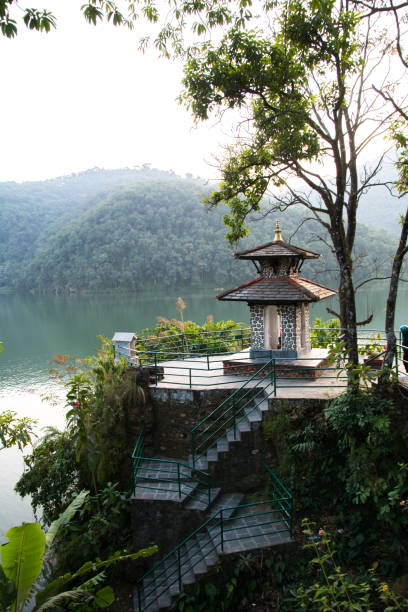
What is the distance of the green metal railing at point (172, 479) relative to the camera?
8.34 metres

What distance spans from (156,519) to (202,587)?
1.58m

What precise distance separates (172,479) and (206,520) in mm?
1139

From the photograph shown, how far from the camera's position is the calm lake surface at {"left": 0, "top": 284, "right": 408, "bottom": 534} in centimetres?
1573

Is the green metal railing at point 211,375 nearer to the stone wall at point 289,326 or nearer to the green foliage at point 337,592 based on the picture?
the stone wall at point 289,326

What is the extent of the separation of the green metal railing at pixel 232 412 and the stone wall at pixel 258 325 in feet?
4.64

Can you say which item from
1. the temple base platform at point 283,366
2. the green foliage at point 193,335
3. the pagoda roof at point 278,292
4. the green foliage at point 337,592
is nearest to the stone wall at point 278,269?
the pagoda roof at point 278,292

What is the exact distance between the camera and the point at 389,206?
88.6 meters

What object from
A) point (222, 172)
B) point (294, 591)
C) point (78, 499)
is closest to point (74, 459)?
point (78, 499)

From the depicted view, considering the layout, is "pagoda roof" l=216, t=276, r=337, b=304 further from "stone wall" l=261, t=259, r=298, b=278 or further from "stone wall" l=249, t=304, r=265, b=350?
"stone wall" l=249, t=304, r=265, b=350

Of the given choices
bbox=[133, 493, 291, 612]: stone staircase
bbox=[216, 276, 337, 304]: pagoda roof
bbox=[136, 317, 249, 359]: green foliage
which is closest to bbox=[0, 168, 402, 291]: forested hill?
bbox=[136, 317, 249, 359]: green foliage

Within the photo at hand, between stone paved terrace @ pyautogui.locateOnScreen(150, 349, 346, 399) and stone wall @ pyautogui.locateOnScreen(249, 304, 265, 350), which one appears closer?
stone paved terrace @ pyautogui.locateOnScreen(150, 349, 346, 399)

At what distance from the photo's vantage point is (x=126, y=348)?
1046 cm

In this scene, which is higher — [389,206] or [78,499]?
[389,206]

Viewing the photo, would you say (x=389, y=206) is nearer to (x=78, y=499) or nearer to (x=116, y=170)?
(x=78, y=499)
